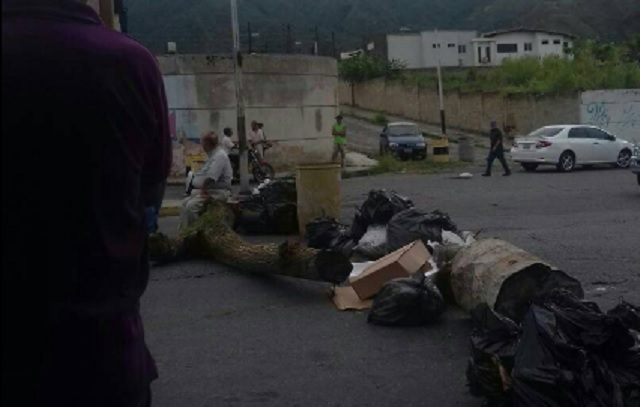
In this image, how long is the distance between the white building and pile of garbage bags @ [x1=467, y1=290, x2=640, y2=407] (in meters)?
90.1

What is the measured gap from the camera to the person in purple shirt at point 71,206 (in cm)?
198

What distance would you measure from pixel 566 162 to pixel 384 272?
1999cm

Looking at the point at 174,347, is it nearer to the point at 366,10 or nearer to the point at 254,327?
the point at 254,327

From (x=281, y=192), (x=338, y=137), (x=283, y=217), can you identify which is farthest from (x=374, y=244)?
(x=338, y=137)

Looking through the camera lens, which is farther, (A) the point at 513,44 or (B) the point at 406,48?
(A) the point at 513,44

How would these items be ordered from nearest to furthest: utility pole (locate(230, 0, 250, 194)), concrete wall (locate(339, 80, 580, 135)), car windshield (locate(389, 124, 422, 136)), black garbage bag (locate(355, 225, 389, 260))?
black garbage bag (locate(355, 225, 389, 260))
utility pole (locate(230, 0, 250, 194))
car windshield (locate(389, 124, 422, 136))
concrete wall (locate(339, 80, 580, 135))

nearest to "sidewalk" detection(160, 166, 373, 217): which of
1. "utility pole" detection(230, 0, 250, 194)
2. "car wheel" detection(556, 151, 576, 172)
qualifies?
"utility pole" detection(230, 0, 250, 194)

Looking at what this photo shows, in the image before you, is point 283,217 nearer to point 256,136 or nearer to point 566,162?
point 256,136

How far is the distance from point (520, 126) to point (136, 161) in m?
44.0

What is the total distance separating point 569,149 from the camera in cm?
2720

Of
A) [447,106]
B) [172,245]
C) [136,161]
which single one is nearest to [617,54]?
[447,106]

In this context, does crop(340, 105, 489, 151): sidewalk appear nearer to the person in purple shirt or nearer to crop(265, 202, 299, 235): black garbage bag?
crop(265, 202, 299, 235): black garbage bag

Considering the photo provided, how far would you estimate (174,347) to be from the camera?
748cm

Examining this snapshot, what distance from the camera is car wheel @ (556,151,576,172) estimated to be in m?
27.1
